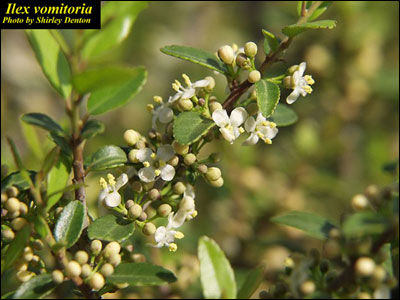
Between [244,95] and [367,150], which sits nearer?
[244,95]

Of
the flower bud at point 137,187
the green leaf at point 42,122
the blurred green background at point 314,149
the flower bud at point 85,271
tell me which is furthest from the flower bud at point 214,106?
the blurred green background at point 314,149

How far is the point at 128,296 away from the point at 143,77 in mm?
817

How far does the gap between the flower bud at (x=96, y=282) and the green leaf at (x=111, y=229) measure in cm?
8

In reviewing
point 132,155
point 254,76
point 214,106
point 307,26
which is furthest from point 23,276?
point 307,26

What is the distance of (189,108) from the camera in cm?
126

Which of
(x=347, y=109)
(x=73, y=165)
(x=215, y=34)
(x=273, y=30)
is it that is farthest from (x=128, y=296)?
(x=215, y=34)

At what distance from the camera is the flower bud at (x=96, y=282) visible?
1.11m

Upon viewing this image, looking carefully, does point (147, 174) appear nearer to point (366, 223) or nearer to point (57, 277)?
point (57, 277)

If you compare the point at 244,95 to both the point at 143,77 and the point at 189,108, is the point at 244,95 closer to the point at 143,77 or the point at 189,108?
the point at 189,108

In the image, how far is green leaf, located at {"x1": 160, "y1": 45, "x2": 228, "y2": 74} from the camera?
1.28 meters

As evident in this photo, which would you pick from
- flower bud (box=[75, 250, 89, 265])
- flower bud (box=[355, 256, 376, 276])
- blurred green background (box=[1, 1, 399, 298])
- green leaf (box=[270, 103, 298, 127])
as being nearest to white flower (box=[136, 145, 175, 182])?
flower bud (box=[75, 250, 89, 265])

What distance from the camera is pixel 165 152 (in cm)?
125

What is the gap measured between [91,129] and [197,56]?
31 cm

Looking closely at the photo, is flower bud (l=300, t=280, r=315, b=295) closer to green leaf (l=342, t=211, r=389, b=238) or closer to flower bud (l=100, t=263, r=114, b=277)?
green leaf (l=342, t=211, r=389, b=238)
